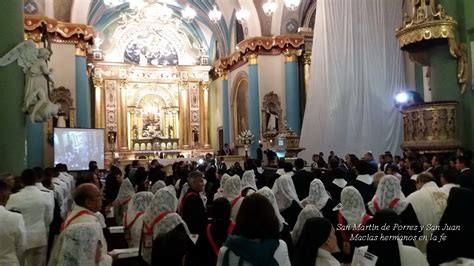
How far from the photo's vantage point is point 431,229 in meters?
4.20

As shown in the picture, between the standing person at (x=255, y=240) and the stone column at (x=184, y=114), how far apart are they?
24641 mm

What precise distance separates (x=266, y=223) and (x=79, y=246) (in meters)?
1.32

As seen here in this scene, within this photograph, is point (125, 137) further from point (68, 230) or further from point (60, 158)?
point (68, 230)

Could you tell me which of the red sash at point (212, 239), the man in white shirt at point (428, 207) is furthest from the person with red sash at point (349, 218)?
the red sash at point (212, 239)

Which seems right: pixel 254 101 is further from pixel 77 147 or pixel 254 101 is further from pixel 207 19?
pixel 77 147

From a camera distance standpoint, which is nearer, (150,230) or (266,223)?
(266,223)

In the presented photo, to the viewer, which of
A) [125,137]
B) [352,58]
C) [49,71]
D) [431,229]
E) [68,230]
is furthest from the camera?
[125,137]

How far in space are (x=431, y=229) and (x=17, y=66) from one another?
21.9 ft

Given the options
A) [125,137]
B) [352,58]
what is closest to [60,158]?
[352,58]

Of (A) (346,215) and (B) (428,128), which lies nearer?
(A) (346,215)

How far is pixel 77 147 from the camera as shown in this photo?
46.0 feet

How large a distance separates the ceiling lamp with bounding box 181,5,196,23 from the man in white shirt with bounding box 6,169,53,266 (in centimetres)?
1980

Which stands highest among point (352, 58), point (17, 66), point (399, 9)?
point (399, 9)

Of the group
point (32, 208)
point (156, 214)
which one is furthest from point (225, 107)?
point (156, 214)
